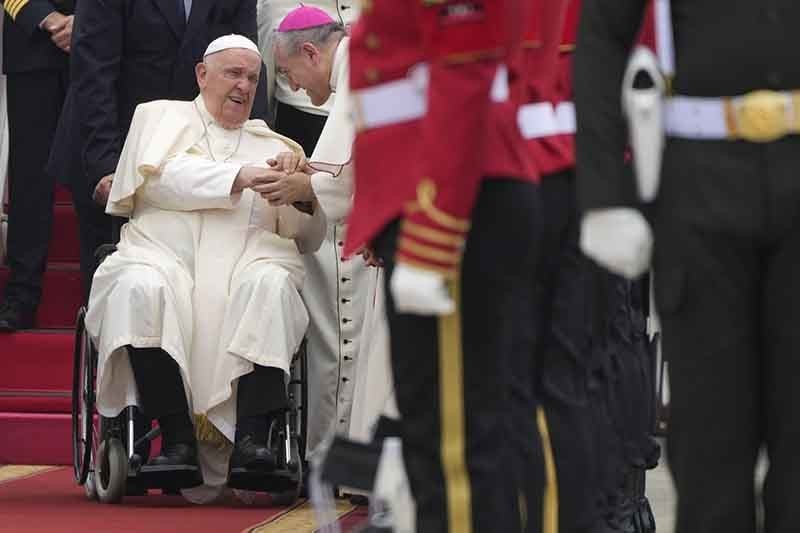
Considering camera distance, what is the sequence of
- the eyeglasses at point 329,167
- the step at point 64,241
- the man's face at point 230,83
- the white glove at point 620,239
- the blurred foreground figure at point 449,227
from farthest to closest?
the step at point 64,241, the man's face at point 230,83, the eyeglasses at point 329,167, the blurred foreground figure at point 449,227, the white glove at point 620,239

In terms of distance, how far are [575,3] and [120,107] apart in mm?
3502

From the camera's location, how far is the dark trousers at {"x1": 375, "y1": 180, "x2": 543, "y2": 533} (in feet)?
10.8

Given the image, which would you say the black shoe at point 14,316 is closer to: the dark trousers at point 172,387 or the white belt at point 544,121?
the dark trousers at point 172,387

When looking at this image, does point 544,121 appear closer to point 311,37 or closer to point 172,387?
point 311,37

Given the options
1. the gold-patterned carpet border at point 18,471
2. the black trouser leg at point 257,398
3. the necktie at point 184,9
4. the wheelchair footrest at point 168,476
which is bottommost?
the gold-patterned carpet border at point 18,471

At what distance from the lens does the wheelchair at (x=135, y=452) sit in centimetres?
674

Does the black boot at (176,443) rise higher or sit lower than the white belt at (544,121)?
lower

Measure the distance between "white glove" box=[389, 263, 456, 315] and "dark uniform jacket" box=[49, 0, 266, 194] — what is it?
14.2 ft

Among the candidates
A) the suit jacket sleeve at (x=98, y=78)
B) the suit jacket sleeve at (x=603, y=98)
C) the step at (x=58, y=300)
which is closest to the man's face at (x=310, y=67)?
the suit jacket sleeve at (x=98, y=78)

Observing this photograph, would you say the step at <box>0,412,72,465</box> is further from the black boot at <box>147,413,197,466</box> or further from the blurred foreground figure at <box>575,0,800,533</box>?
the blurred foreground figure at <box>575,0,800,533</box>

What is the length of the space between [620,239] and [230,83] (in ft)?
13.6

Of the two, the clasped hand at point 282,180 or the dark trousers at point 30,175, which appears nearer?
the clasped hand at point 282,180

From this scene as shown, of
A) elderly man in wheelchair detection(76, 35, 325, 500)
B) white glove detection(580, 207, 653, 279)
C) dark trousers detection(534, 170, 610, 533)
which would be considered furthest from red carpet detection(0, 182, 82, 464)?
white glove detection(580, 207, 653, 279)

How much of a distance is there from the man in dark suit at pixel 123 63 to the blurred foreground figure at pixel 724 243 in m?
4.37
